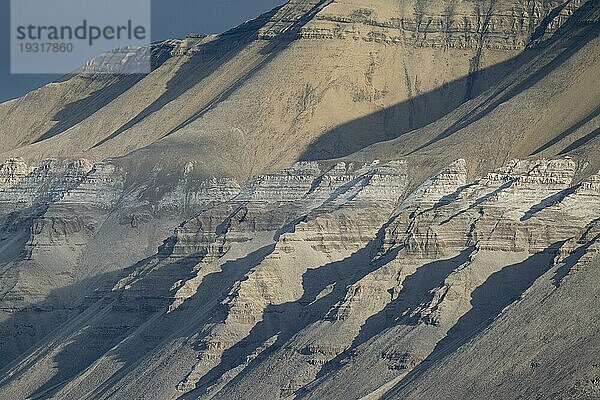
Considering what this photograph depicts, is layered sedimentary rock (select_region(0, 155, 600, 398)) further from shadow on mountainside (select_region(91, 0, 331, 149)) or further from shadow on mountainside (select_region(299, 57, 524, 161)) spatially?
shadow on mountainside (select_region(91, 0, 331, 149))

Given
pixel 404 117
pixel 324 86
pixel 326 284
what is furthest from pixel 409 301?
pixel 324 86

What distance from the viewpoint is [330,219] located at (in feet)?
461

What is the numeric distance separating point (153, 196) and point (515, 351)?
62208 mm

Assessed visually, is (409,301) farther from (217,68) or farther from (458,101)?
(217,68)

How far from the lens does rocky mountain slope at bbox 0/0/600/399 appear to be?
391 feet

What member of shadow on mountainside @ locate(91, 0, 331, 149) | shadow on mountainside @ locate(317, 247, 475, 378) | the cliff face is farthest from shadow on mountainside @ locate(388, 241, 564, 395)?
shadow on mountainside @ locate(91, 0, 331, 149)

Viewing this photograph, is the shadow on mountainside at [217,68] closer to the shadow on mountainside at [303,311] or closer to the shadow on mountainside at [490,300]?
the shadow on mountainside at [303,311]

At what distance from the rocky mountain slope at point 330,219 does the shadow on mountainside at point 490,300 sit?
6.2 inches

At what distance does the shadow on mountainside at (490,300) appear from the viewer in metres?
116

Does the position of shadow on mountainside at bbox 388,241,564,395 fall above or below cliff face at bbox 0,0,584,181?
below

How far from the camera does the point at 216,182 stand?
167125 mm

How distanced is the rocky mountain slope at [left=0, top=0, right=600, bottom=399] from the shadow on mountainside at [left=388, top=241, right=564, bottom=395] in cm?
16

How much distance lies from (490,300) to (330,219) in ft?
65.6

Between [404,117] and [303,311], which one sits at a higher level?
[404,117]
